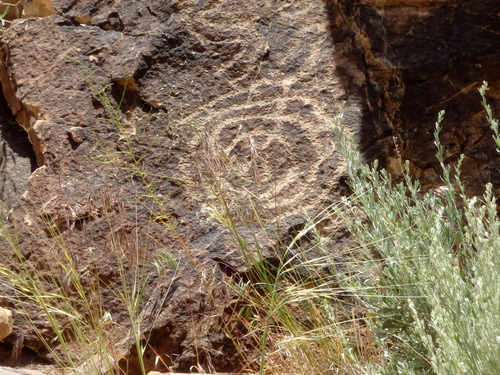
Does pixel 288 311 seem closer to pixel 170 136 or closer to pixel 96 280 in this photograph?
pixel 96 280

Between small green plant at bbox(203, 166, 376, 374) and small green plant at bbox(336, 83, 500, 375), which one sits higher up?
small green plant at bbox(336, 83, 500, 375)

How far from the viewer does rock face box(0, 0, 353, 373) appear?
2631mm

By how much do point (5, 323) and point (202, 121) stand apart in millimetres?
1059

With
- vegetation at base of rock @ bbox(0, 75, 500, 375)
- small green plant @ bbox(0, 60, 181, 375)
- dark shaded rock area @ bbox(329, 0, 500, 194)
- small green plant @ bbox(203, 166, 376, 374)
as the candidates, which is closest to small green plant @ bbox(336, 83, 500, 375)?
vegetation at base of rock @ bbox(0, 75, 500, 375)

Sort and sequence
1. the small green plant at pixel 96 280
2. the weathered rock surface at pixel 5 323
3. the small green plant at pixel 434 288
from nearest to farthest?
the small green plant at pixel 434 288 < the small green plant at pixel 96 280 < the weathered rock surface at pixel 5 323


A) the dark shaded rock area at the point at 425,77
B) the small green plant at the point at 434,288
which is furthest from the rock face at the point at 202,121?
the small green plant at the point at 434,288

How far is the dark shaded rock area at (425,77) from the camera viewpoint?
2.80 metres

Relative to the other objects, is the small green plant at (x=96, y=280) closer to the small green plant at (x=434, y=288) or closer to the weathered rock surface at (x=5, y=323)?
the weathered rock surface at (x=5, y=323)

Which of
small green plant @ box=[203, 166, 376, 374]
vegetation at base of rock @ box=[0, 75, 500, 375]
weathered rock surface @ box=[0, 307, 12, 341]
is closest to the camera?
vegetation at base of rock @ box=[0, 75, 500, 375]

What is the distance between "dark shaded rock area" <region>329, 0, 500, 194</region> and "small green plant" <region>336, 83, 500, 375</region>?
461 millimetres

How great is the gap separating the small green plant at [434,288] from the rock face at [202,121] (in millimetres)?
512

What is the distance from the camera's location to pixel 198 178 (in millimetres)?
2572

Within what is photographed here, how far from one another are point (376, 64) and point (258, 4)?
596mm

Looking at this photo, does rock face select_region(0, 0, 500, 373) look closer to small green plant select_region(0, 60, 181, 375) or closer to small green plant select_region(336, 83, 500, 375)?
small green plant select_region(0, 60, 181, 375)
